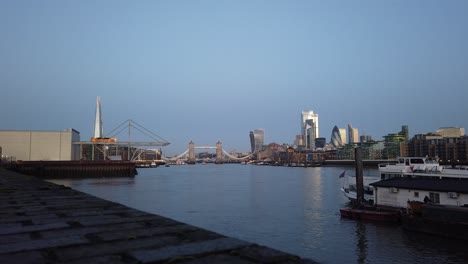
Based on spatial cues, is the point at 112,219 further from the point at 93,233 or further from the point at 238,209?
the point at 238,209

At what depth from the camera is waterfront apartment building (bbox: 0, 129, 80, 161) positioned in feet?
458

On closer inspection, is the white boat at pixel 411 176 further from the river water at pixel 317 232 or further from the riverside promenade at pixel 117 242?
the riverside promenade at pixel 117 242

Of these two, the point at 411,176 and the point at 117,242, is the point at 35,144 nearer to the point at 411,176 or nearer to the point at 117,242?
the point at 411,176

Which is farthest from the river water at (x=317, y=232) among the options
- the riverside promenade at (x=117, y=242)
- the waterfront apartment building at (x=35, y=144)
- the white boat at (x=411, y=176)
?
the waterfront apartment building at (x=35, y=144)

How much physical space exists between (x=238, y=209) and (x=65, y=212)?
118ft

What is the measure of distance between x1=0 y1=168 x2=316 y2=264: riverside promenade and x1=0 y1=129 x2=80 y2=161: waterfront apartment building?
481ft

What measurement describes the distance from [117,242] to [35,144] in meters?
151

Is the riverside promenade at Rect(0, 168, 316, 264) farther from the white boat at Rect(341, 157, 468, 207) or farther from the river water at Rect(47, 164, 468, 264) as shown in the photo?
the white boat at Rect(341, 157, 468, 207)

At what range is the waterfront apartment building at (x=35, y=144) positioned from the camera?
458 feet

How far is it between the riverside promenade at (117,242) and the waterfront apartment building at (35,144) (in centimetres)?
14663

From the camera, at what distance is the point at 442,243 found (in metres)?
27.0

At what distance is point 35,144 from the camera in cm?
14188

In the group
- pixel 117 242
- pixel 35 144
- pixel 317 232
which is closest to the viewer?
pixel 117 242

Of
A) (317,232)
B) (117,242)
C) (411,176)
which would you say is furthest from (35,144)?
(117,242)
